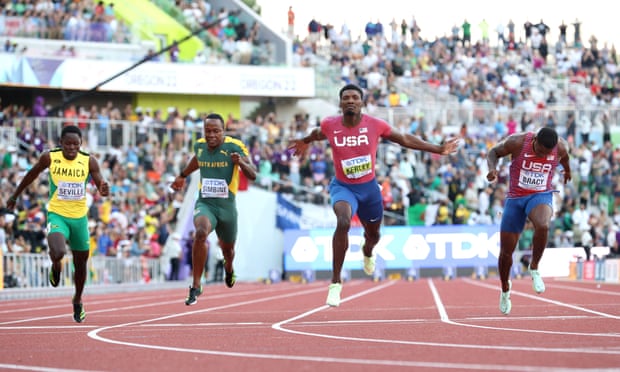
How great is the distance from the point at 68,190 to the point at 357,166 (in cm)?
311

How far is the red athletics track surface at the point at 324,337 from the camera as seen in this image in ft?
26.1

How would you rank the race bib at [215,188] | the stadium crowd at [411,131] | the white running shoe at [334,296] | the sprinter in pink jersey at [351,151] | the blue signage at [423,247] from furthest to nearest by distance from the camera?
1. the blue signage at [423,247]
2. the stadium crowd at [411,131]
3. the race bib at [215,188]
4. the sprinter in pink jersey at [351,151]
5. the white running shoe at [334,296]

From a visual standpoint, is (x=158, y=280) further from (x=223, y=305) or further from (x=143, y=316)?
(x=143, y=316)

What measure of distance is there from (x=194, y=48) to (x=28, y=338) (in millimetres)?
31795

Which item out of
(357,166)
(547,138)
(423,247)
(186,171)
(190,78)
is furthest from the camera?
(190,78)

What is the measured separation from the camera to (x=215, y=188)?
14.4 meters

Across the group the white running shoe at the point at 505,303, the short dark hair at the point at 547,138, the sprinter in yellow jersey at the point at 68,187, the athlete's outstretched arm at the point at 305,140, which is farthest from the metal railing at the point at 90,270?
the short dark hair at the point at 547,138

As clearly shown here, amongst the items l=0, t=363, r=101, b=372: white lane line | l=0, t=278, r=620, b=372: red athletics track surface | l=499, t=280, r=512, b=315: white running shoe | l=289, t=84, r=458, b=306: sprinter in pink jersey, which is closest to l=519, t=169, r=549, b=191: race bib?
l=289, t=84, r=458, b=306: sprinter in pink jersey

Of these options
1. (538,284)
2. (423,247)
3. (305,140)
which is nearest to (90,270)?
(423,247)

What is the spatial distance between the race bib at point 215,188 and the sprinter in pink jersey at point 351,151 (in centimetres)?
130

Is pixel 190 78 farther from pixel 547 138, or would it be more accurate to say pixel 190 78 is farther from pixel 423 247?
pixel 547 138

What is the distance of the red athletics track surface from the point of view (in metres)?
7.96

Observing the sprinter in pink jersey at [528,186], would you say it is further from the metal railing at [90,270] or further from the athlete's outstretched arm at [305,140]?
the metal railing at [90,270]

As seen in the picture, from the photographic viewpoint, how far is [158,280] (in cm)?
2980
